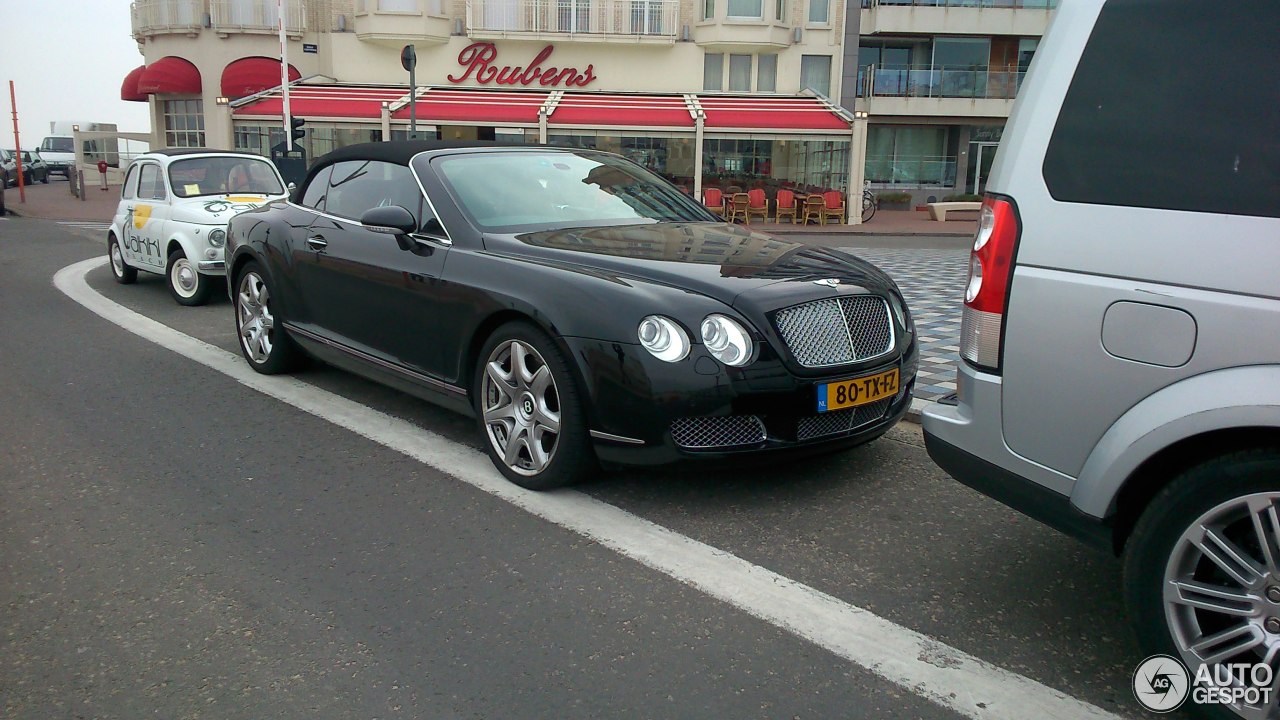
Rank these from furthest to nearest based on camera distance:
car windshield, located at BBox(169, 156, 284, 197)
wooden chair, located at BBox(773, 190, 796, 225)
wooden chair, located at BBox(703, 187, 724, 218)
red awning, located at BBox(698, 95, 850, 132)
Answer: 1. wooden chair, located at BBox(773, 190, 796, 225)
2. red awning, located at BBox(698, 95, 850, 132)
3. wooden chair, located at BBox(703, 187, 724, 218)
4. car windshield, located at BBox(169, 156, 284, 197)

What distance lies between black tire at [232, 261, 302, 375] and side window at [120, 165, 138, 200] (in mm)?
5073

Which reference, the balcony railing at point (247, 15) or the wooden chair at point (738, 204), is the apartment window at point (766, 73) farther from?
the balcony railing at point (247, 15)

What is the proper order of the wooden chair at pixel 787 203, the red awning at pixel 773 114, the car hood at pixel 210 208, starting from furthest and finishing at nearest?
the wooden chair at pixel 787 203 → the red awning at pixel 773 114 → the car hood at pixel 210 208

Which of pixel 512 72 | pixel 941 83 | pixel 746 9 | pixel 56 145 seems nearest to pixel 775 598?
pixel 512 72

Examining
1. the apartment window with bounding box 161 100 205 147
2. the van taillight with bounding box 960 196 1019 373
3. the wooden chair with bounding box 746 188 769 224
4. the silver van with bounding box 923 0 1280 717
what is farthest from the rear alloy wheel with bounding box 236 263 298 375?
the apartment window with bounding box 161 100 205 147

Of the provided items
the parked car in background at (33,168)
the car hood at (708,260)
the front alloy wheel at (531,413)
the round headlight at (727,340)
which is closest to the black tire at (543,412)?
the front alloy wheel at (531,413)

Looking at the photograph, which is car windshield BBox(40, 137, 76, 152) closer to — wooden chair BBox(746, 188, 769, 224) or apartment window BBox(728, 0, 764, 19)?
apartment window BBox(728, 0, 764, 19)

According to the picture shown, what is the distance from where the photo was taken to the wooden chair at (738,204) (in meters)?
26.8

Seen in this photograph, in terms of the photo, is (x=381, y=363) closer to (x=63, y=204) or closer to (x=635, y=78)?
(x=635, y=78)

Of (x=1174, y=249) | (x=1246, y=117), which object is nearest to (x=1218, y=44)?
(x=1246, y=117)

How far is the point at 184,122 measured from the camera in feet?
121

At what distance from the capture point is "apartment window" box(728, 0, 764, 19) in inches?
1283
